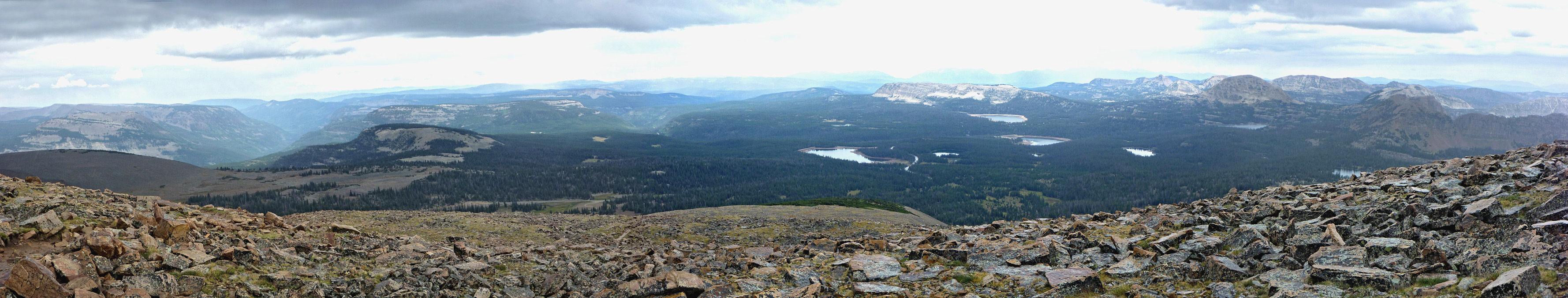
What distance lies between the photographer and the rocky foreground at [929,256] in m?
15.2

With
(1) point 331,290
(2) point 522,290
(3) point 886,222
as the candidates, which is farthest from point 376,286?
(3) point 886,222

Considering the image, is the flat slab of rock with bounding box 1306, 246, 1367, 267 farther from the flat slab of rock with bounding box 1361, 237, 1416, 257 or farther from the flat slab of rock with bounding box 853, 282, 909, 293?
the flat slab of rock with bounding box 853, 282, 909, 293

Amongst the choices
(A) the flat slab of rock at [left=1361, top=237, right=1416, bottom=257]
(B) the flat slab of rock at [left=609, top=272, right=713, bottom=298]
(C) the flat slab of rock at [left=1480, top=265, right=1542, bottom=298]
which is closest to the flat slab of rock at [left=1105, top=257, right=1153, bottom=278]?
(A) the flat slab of rock at [left=1361, top=237, right=1416, bottom=257]

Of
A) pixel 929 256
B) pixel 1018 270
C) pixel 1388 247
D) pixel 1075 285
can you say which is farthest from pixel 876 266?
pixel 1388 247

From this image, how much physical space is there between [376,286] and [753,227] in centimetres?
3415

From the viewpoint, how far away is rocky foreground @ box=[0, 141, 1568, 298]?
15.2 meters

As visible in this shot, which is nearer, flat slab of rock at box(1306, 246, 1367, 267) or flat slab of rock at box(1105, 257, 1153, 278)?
flat slab of rock at box(1306, 246, 1367, 267)

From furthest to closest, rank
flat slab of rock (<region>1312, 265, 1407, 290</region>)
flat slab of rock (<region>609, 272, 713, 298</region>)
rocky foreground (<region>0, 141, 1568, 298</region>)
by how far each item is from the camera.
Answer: flat slab of rock (<region>609, 272, 713, 298</region>) < rocky foreground (<region>0, 141, 1568, 298</region>) < flat slab of rock (<region>1312, 265, 1407, 290</region>)

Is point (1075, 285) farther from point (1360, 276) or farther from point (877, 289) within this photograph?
point (1360, 276)

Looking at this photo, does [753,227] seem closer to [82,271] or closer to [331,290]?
[331,290]

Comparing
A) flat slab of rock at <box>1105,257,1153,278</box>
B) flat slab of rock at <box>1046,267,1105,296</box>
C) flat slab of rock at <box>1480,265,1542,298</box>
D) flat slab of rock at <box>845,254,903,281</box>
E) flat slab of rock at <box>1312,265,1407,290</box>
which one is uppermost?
flat slab of rock at <box>1480,265,1542,298</box>

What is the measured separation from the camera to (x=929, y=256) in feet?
80.7

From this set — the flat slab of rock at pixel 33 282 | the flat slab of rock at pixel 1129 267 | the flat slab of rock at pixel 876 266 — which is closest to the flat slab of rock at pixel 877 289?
the flat slab of rock at pixel 876 266

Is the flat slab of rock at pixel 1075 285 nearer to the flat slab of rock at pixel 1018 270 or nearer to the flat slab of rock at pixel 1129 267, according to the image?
the flat slab of rock at pixel 1129 267
